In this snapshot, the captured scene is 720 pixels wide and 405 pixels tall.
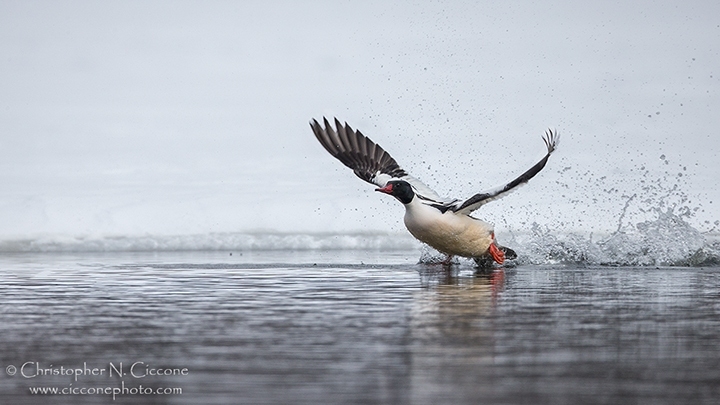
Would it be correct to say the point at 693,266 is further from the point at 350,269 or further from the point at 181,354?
the point at 181,354

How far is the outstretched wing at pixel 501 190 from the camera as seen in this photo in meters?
14.6

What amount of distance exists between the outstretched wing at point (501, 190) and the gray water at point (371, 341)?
268 cm

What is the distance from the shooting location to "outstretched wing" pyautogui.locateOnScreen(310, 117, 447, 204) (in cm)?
1826

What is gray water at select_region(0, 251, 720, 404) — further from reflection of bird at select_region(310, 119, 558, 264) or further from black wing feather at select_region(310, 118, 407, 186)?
black wing feather at select_region(310, 118, 407, 186)

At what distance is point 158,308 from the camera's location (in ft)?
29.7

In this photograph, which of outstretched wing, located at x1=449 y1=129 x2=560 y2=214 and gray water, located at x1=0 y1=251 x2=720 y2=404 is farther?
outstretched wing, located at x1=449 y1=129 x2=560 y2=214

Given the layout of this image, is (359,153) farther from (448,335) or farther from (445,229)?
(448,335)

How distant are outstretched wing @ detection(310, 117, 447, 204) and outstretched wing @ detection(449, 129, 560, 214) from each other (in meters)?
2.30

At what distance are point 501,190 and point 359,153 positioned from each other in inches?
171

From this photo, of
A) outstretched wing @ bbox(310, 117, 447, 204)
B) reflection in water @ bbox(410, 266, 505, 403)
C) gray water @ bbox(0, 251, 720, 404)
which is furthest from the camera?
outstretched wing @ bbox(310, 117, 447, 204)

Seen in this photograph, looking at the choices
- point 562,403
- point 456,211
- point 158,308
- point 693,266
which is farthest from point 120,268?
point 562,403

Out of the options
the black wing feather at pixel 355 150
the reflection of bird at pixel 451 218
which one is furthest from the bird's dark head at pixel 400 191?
the black wing feather at pixel 355 150

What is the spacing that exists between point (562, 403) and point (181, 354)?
8.42ft

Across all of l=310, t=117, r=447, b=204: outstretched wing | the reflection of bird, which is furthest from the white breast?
l=310, t=117, r=447, b=204: outstretched wing
